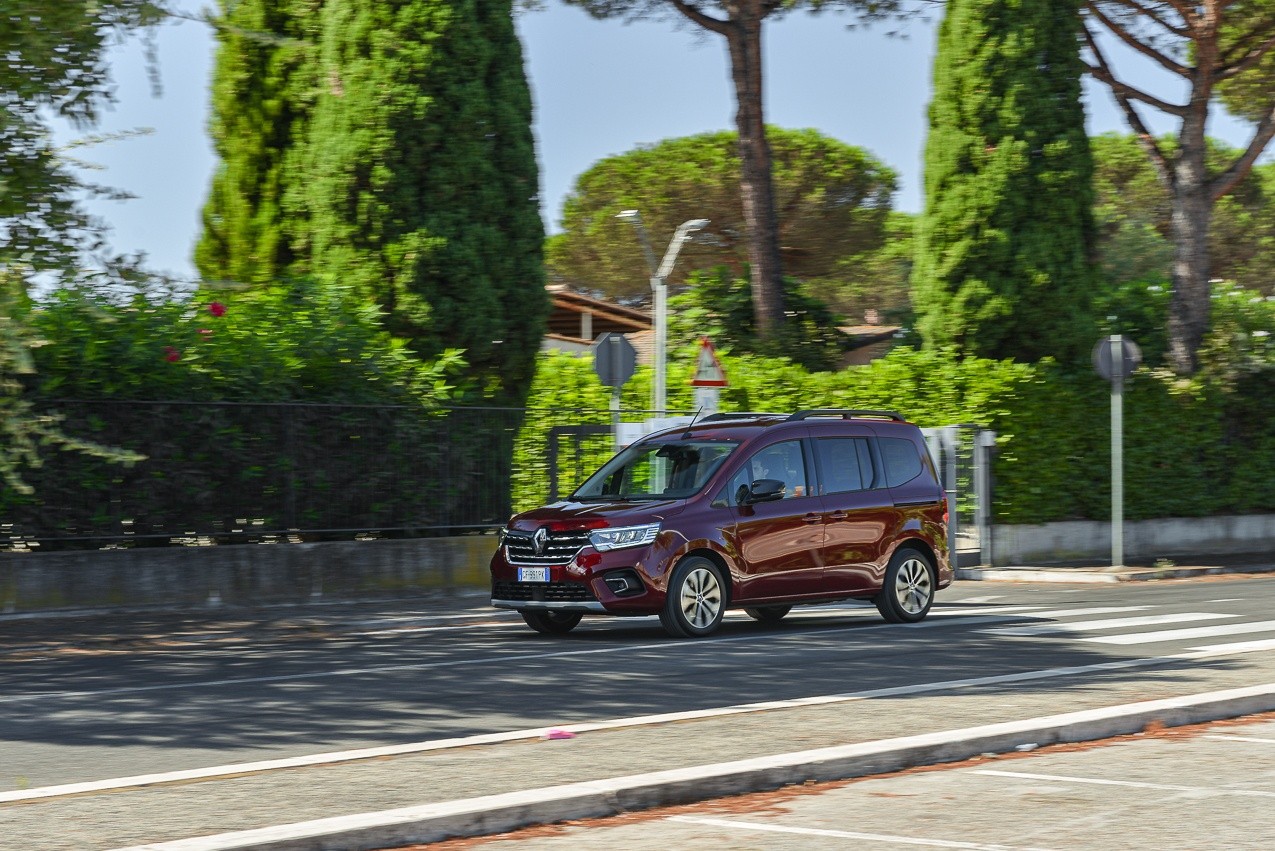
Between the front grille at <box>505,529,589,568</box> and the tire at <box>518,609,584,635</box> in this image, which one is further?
the tire at <box>518,609,584,635</box>

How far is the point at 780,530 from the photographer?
14.2m

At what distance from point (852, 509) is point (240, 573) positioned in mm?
6663

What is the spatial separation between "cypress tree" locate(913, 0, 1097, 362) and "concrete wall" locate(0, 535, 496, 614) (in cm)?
924

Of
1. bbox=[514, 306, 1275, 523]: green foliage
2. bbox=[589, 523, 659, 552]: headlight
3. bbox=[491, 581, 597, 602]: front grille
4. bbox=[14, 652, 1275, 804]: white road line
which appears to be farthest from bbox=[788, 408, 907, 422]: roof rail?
bbox=[514, 306, 1275, 523]: green foliage

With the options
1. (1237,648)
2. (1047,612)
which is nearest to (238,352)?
(1047,612)

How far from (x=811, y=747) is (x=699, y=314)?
22768 millimetres

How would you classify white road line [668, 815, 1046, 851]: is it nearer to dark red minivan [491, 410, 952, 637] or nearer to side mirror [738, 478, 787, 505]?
dark red minivan [491, 410, 952, 637]

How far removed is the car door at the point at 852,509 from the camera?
1460cm

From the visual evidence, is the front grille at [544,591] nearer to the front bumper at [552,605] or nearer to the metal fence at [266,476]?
the front bumper at [552,605]

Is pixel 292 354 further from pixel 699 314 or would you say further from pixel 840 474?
pixel 699 314

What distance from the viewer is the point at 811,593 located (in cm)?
1444

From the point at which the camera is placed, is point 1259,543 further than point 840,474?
Yes

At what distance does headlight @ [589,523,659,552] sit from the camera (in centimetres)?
1328

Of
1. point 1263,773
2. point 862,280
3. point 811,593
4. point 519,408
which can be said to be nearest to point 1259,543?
point 519,408
